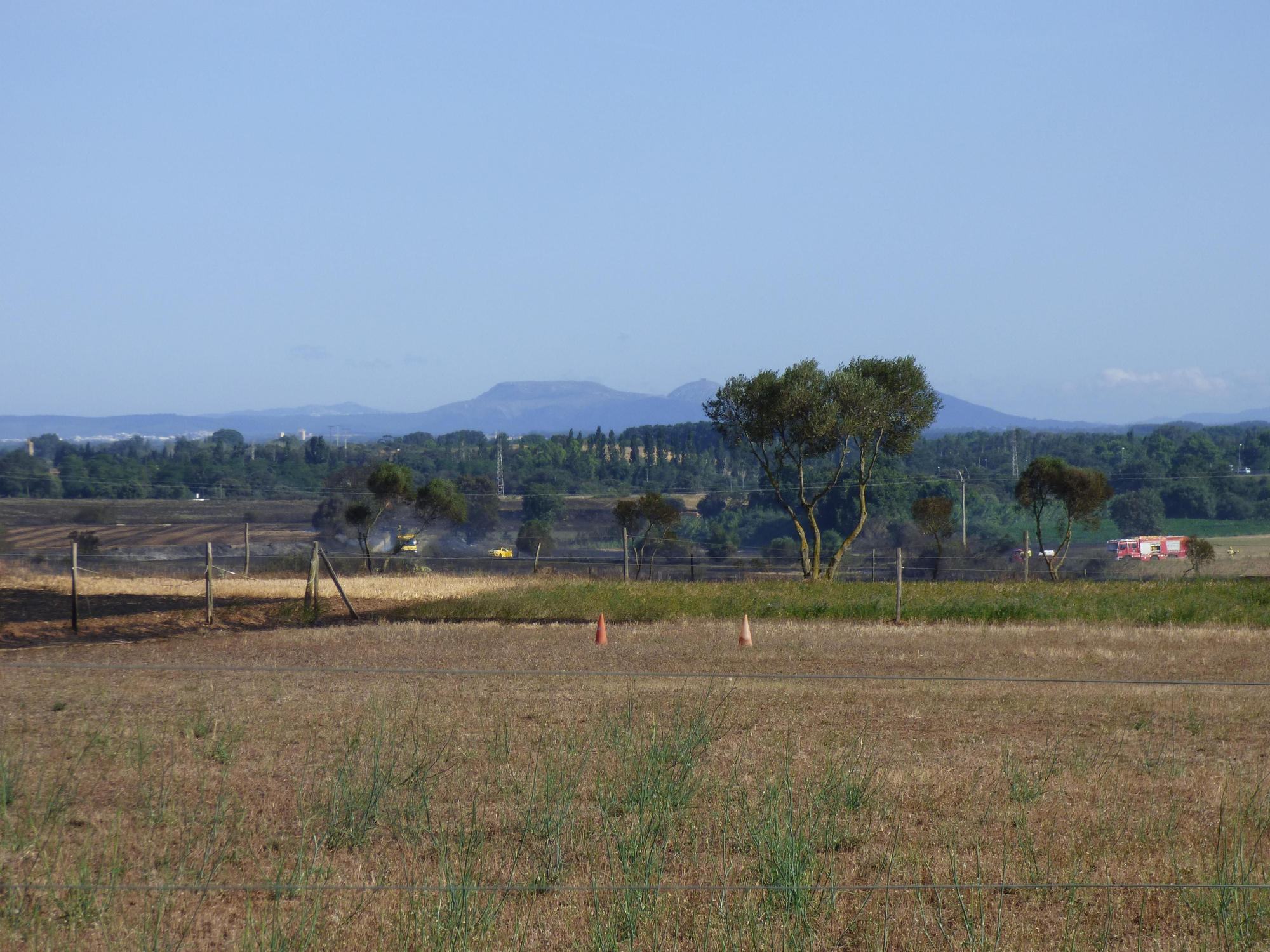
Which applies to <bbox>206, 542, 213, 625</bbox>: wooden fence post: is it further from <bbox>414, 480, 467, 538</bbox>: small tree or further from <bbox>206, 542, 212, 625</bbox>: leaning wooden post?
<bbox>414, 480, 467, 538</bbox>: small tree

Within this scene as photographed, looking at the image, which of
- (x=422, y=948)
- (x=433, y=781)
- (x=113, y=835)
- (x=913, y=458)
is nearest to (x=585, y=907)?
(x=422, y=948)

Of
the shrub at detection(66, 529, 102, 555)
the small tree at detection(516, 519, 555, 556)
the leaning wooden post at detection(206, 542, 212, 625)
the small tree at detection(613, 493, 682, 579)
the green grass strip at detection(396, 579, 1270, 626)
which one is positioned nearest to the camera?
the leaning wooden post at detection(206, 542, 212, 625)

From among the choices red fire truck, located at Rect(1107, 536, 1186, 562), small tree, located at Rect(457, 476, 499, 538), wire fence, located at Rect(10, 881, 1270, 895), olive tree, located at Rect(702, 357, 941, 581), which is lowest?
red fire truck, located at Rect(1107, 536, 1186, 562)

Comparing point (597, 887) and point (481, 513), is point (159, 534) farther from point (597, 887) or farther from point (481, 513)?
point (597, 887)

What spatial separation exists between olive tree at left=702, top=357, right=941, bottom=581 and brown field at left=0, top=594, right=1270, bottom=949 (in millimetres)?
24646

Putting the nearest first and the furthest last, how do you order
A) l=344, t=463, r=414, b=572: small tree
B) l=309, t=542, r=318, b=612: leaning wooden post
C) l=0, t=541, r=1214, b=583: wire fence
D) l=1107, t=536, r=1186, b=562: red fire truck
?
l=309, t=542, r=318, b=612: leaning wooden post < l=0, t=541, r=1214, b=583: wire fence < l=344, t=463, r=414, b=572: small tree < l=1107, t=536, r=1186, b=562: red fire truck

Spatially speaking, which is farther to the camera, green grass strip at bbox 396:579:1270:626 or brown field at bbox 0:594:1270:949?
green grass strip at bbox 396:579:1270:626

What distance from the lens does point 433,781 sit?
7812 mm

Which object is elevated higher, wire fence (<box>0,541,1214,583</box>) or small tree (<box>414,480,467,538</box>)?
small tree (<box>414,480,467,538</box>)

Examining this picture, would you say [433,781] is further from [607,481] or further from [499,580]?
[607,481]

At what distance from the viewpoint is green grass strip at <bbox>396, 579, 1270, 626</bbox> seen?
2309 cm

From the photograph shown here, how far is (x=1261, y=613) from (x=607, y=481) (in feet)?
303

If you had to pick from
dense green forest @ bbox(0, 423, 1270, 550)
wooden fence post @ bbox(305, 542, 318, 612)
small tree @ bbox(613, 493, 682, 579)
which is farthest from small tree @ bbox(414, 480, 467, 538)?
wooden fence post @ bbox(305, 542, 318, 612)

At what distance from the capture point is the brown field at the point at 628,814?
17.5 ft
